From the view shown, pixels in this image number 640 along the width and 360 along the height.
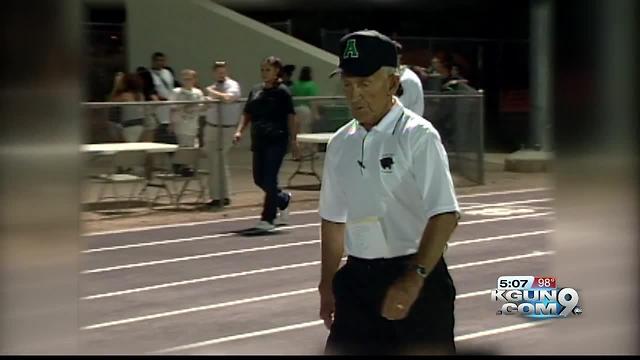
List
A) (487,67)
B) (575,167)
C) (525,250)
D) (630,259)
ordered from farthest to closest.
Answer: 1. (487,67)
2. (525,250)
3. (630,259)
4. (575,167)

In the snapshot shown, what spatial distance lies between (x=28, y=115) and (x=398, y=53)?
1024mm

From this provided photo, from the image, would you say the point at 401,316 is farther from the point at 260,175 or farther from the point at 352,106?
the point at 260,175

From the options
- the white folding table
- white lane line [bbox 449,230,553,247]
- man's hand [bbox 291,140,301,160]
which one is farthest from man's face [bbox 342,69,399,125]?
the white folding table

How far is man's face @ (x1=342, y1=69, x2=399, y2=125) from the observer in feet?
9.37

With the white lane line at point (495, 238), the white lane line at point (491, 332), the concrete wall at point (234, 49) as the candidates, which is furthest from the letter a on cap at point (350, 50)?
the concrete wall at point (234, 49)

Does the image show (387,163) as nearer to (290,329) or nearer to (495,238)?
(290,329)

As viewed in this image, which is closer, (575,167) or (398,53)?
(575,167)

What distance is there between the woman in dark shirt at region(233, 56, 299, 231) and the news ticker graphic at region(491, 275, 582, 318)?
2.57 metres

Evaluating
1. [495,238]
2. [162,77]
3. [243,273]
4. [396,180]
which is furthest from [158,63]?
[396,180]

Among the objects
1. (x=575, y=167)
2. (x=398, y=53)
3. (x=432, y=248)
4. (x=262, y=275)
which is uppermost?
(x=398, y=53)

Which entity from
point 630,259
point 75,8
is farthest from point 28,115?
point 630,259

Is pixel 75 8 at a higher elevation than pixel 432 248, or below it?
higher

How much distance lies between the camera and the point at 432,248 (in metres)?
2.76

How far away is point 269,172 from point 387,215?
5.24m
